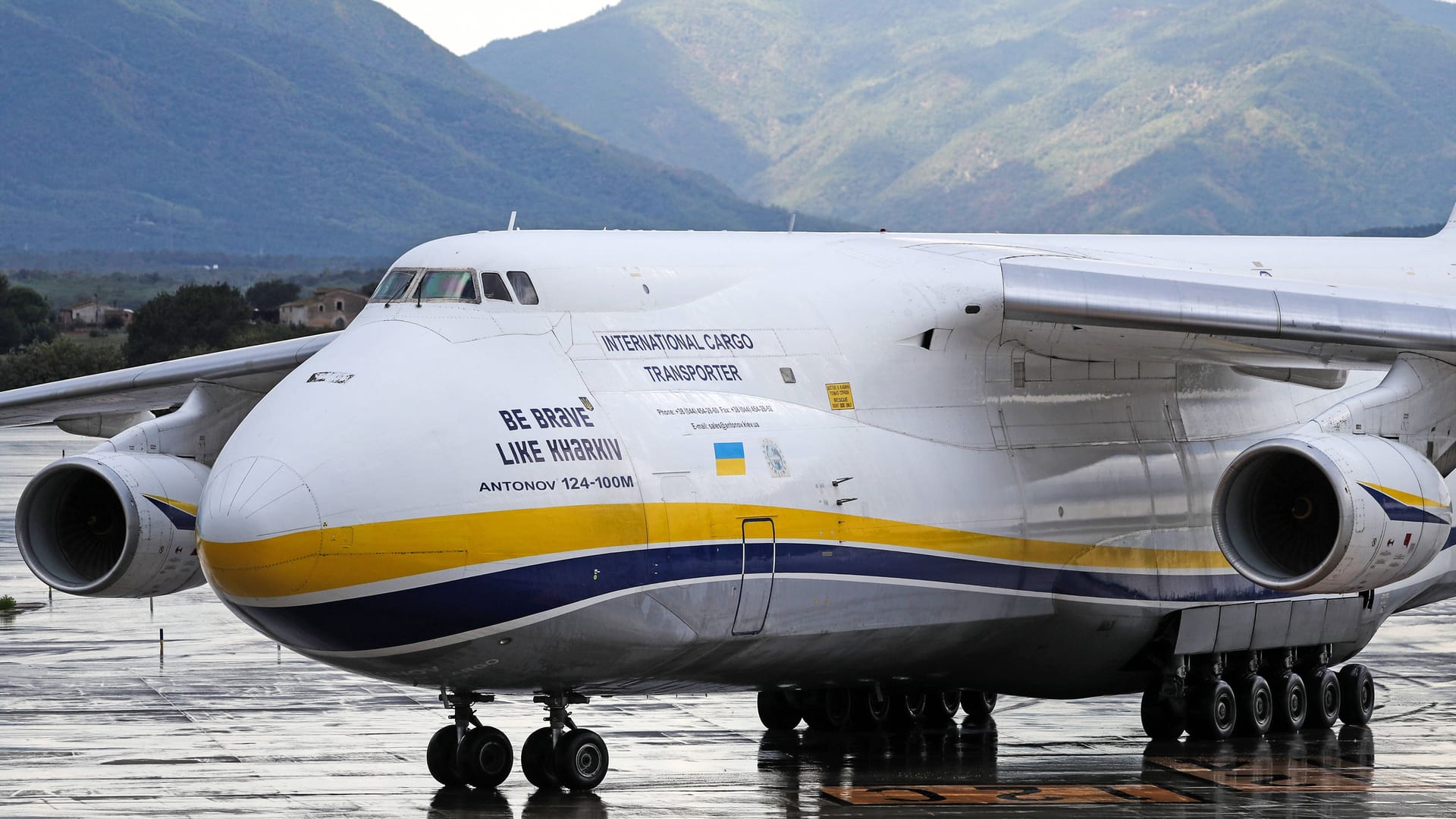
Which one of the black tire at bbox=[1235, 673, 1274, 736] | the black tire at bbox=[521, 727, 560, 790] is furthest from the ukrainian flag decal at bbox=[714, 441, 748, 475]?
the black tire at bbox=[1235, 673, 1274, 736]

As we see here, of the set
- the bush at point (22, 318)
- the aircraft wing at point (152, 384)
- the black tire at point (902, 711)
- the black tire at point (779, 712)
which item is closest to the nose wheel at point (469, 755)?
the aircraft wing at point (152, 384)

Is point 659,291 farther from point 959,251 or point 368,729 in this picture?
point 368,729

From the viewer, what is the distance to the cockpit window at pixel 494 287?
12.4 meters

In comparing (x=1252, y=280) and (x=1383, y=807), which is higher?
(x=1252, y=280)

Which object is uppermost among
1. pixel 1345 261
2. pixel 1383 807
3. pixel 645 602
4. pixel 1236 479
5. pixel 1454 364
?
pixel 1345 261

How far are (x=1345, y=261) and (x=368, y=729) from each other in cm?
824

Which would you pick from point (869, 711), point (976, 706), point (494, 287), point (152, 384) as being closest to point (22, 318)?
point (152, 384)

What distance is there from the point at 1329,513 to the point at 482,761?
5536 mm

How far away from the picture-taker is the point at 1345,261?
1673cm

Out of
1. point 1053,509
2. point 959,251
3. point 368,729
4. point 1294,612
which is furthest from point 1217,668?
point 368,729

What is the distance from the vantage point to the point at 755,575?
40.3ft

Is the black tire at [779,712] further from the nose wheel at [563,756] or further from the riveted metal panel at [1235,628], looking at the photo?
the nose wheel at [563,756]

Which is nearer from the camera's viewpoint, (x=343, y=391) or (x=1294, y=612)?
(x=343, y=391)

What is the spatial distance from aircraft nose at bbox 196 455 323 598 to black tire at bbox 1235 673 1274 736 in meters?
7.37
